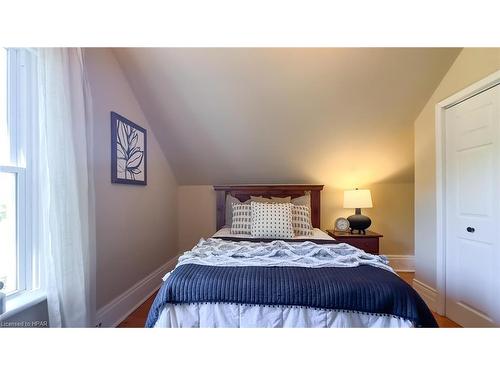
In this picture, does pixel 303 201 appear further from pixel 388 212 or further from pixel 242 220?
pixel 388 212

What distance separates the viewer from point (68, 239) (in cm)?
129

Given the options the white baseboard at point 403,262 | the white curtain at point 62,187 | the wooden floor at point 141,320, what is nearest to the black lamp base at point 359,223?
the white baseboard at point 403,262

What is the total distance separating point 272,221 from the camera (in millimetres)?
2418

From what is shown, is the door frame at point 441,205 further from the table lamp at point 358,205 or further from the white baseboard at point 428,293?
the table lamp at point 358,205

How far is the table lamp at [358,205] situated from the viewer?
2818mm

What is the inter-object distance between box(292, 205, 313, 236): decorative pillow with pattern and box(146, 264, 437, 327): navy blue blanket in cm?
127

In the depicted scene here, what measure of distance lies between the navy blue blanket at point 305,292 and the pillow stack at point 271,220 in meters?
1.08

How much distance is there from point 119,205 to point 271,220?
4.77ft
